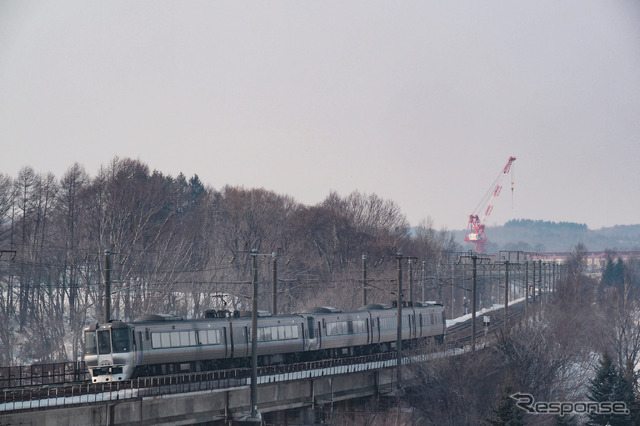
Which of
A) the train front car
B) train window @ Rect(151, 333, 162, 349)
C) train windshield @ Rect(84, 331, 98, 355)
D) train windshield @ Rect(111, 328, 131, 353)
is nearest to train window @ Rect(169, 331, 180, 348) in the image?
train window @ Rect(151, 333, 162, 349)

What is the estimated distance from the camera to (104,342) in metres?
52.1

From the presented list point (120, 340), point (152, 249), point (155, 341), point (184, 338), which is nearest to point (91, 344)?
point (120, 340)

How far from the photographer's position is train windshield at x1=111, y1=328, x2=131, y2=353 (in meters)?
52.0

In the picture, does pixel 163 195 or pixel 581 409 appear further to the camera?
pixel 163 195

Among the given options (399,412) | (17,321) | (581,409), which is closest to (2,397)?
(399,412)

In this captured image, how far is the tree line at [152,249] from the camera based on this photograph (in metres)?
94.5

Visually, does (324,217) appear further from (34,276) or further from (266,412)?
(266,412)

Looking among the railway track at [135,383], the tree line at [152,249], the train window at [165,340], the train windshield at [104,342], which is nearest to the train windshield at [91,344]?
the train windshield at [104,342]

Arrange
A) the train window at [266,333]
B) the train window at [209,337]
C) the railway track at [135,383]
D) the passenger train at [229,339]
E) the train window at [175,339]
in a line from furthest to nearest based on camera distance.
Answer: the train window at [266,333] → the train window at [209,337] → the train window at [175,339] → the passenger train at [229,339] → the railway track at [135,383]

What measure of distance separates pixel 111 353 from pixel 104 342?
28.6 inches

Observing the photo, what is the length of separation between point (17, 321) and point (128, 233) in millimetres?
17398

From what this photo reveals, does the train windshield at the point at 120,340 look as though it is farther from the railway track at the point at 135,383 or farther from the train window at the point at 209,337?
the train window at the point at 209,337

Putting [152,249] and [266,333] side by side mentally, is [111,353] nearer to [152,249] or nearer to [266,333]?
[266,333]

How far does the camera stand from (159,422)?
47.2m
